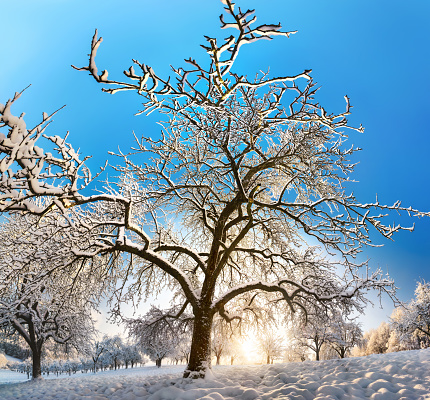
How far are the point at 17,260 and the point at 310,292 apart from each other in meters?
7.44

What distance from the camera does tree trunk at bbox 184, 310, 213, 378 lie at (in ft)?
20.8

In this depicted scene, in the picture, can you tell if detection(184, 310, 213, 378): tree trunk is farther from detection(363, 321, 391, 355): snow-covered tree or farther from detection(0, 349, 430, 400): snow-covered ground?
detection(363, 321, 391, 355): snow-covered tree

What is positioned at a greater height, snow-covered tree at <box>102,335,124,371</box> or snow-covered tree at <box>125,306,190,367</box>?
snow-covered tree at <box>125,306,190,367</box>

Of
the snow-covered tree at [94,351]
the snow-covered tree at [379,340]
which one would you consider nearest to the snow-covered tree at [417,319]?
the snow-covered tree at [94,351]

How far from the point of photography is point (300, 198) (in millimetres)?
8781

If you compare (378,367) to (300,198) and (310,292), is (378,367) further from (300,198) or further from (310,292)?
(300,198)

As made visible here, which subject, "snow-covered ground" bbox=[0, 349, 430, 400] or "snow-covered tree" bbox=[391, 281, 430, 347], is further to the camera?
"snow-covered tree" bbox=[391, 281, 430, 347]

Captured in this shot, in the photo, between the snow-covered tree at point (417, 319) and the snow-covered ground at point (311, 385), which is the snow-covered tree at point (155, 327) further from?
the snow-covered tree at point (417, 319)

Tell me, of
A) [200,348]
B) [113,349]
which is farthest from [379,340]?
[200,348]

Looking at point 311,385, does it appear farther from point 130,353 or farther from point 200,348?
point 130,353

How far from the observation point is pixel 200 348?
661cm

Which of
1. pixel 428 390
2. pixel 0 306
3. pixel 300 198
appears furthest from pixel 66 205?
pixel 0 306

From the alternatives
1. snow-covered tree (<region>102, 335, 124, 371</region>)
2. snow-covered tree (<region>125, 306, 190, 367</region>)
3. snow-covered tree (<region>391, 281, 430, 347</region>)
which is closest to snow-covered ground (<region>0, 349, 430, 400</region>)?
snow-covered tree (<region>125, 306, 190, 367</region>)

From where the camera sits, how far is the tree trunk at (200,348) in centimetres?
635
